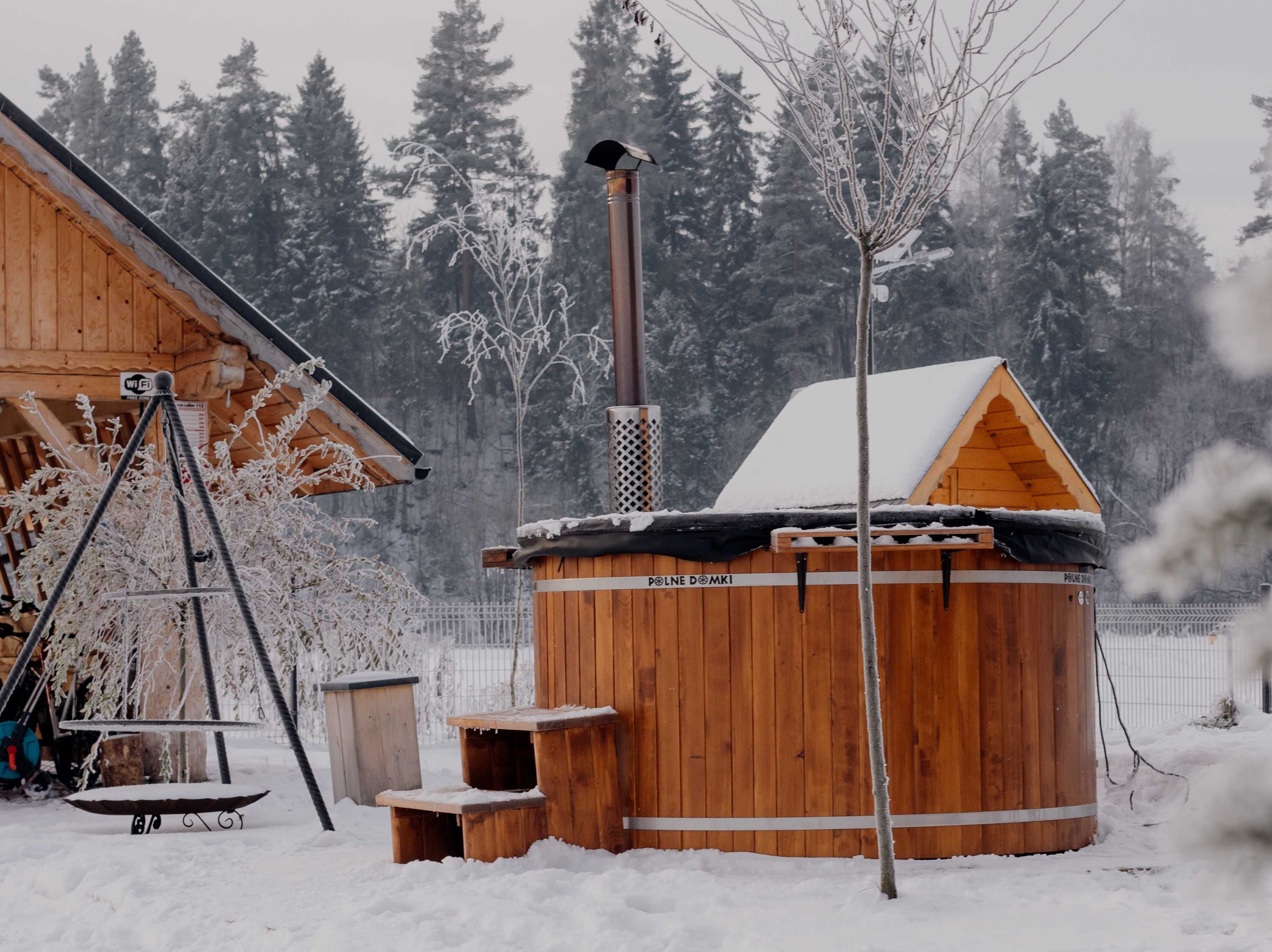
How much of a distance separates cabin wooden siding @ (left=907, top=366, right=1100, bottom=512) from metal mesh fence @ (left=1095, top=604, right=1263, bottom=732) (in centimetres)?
634

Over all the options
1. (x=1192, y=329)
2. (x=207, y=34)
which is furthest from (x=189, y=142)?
(x=1192, y=329)

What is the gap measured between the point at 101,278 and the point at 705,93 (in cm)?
3442

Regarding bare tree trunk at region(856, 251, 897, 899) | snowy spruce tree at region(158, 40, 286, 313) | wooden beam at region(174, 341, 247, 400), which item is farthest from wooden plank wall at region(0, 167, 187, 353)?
snowy spruce tree at region(158, 40, 286, 313)

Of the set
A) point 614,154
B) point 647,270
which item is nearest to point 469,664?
point 614,154

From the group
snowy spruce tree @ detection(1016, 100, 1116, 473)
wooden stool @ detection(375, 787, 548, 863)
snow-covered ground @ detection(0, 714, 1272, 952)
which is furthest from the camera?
snowy spruce tree @ detection(1016, 100, 1116, 473)

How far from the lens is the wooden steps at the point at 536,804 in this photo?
5.67 m

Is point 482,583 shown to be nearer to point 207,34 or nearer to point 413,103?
point 413,103

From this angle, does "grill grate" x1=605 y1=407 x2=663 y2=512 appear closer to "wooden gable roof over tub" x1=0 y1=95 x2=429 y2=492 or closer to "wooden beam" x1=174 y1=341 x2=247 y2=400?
"wooden gable roof over tub" x1=0 y1=95 x2=429 y2=492

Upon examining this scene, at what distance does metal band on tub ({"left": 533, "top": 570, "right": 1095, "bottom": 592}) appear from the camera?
19.7 feet

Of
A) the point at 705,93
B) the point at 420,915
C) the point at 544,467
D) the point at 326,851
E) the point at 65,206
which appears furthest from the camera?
the point at 705,93

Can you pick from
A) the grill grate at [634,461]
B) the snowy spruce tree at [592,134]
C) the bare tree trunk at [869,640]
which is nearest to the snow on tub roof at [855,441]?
the grill grate at [634,461]

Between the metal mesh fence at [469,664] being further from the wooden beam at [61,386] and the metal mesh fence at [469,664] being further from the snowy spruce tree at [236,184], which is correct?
the snowy spruce tree at [236,184]

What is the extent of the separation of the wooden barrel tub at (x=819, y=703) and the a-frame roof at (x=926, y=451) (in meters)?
1.96

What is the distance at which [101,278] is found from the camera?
352 inches
